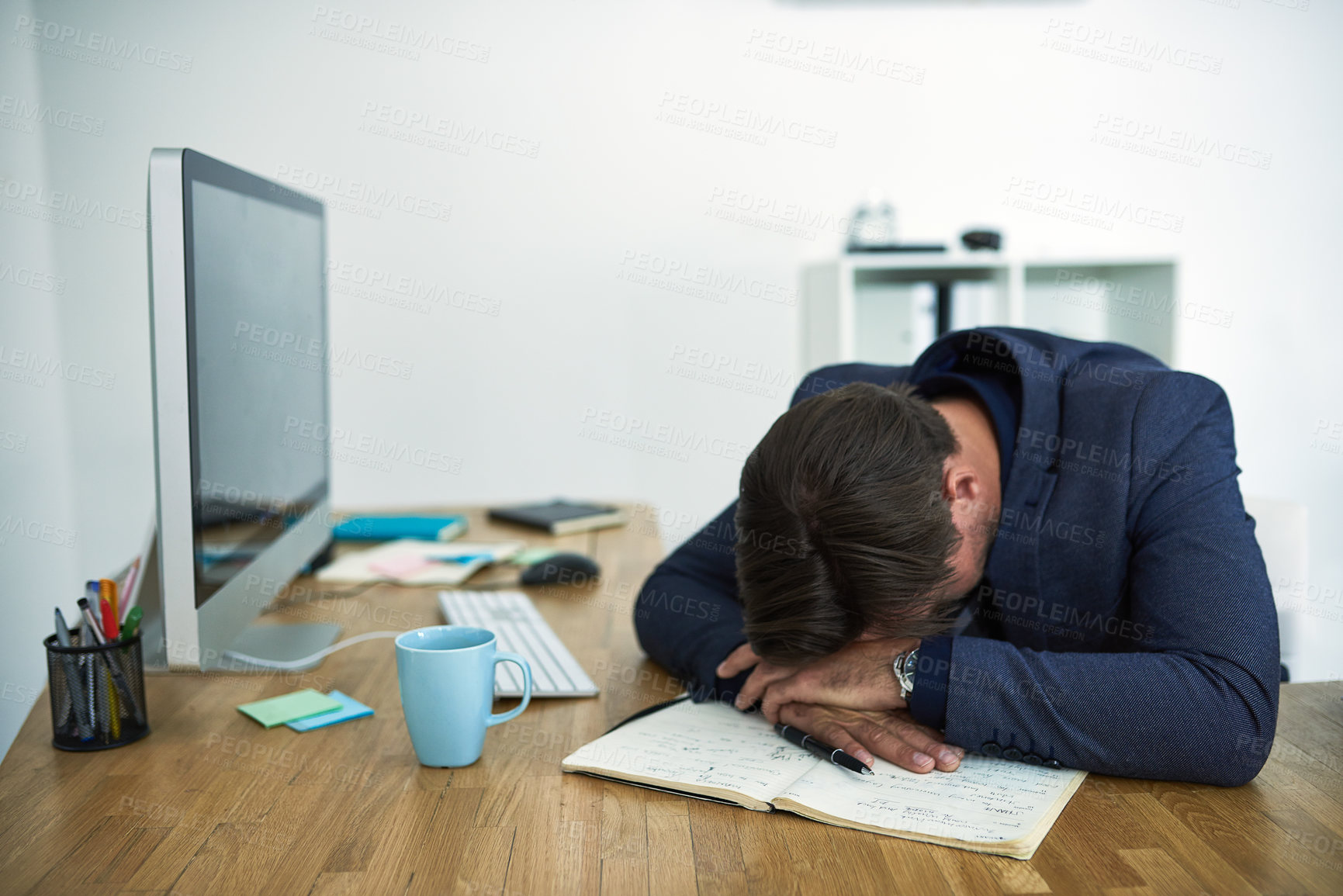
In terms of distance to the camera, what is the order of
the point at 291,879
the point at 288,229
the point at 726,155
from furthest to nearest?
1. the point at 726,155
2. the point at 288,229
3. the point at 291,879

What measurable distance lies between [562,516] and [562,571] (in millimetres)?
498

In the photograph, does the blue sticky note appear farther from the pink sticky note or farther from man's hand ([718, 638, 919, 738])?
the pink sticky note

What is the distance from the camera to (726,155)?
280 centimetres

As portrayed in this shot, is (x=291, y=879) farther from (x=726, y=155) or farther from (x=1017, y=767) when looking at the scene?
(x=726, y=155)

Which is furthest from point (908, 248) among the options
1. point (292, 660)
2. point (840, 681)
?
point (292, 660)

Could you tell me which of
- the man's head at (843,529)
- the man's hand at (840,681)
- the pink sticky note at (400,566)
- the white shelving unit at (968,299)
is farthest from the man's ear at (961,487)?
the white shelving unit at (968,299)

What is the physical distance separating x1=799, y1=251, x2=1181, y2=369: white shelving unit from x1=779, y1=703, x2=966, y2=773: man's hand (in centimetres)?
166

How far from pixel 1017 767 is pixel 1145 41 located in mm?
2622

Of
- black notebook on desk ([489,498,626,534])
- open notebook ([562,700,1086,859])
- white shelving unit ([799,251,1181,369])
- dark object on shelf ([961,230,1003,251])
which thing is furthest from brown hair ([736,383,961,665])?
dark object on shelf ([961,230,1003,251])

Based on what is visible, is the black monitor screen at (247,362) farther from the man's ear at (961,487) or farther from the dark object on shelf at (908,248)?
the dark object on shelf at (908,248)

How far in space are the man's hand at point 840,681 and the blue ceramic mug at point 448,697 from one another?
260 mm

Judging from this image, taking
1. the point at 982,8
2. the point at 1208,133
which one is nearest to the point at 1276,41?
the point at 1208,133

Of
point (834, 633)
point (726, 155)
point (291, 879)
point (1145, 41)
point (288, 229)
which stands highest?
point (1145, 41)

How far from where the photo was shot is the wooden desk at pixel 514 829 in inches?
27.8
